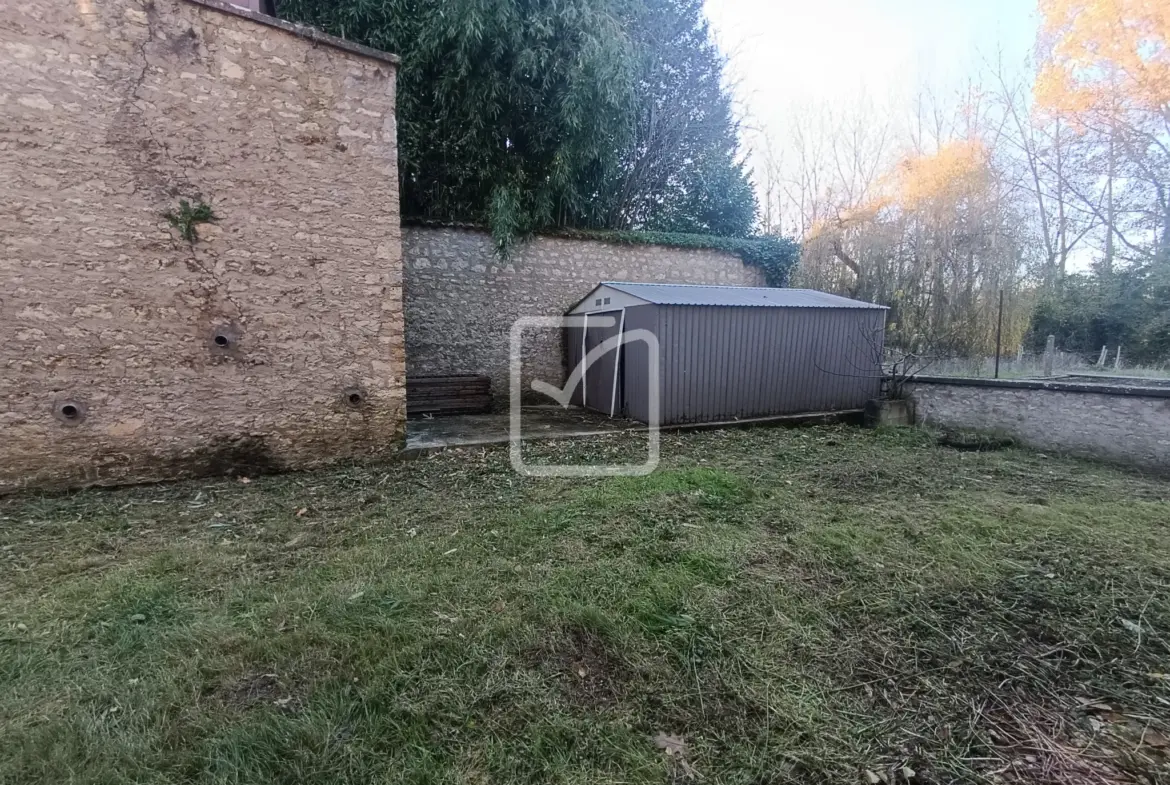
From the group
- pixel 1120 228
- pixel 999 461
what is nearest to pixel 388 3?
pixel 999 461

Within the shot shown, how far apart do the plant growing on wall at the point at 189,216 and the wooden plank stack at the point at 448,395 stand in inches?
144

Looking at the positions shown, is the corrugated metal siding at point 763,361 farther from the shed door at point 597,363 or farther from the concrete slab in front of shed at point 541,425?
the shed door at point 597,363

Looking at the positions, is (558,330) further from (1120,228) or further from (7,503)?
(1120,228)

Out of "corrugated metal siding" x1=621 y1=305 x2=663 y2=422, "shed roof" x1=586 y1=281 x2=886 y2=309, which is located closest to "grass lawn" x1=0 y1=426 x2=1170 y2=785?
"corrugated metal siding" x1=621 y1=305 x2=663 y2=422

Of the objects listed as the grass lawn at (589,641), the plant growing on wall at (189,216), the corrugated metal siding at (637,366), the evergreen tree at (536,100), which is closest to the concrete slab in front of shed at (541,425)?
the corrugated metal siding at (637,366)

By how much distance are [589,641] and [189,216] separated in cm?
468

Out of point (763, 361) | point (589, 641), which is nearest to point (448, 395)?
point (763, 361)

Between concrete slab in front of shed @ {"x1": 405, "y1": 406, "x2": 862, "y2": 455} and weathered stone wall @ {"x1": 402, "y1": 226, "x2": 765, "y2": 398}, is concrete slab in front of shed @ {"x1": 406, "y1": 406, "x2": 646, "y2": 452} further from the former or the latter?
weathered stone wall @ {"x1": 402, "y1": 226, "x2": 765, "y2": 398}

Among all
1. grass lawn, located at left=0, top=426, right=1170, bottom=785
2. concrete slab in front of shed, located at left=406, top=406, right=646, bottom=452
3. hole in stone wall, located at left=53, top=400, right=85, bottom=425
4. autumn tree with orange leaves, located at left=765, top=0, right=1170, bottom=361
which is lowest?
grass lawn, located at left=0, top=426, right=1170, bottom=785

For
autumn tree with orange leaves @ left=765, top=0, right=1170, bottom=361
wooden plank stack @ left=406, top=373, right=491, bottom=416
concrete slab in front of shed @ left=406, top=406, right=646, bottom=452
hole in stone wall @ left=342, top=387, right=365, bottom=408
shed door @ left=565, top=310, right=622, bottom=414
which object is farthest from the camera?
autumn tree with orange leaves @ left=765, top=0, right=1170, bottom=361

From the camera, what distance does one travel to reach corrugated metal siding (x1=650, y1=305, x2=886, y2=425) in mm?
6617

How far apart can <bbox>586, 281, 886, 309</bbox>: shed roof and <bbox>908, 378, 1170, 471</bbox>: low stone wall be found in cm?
174

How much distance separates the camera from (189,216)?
167 inches

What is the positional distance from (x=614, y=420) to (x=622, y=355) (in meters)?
0.93
